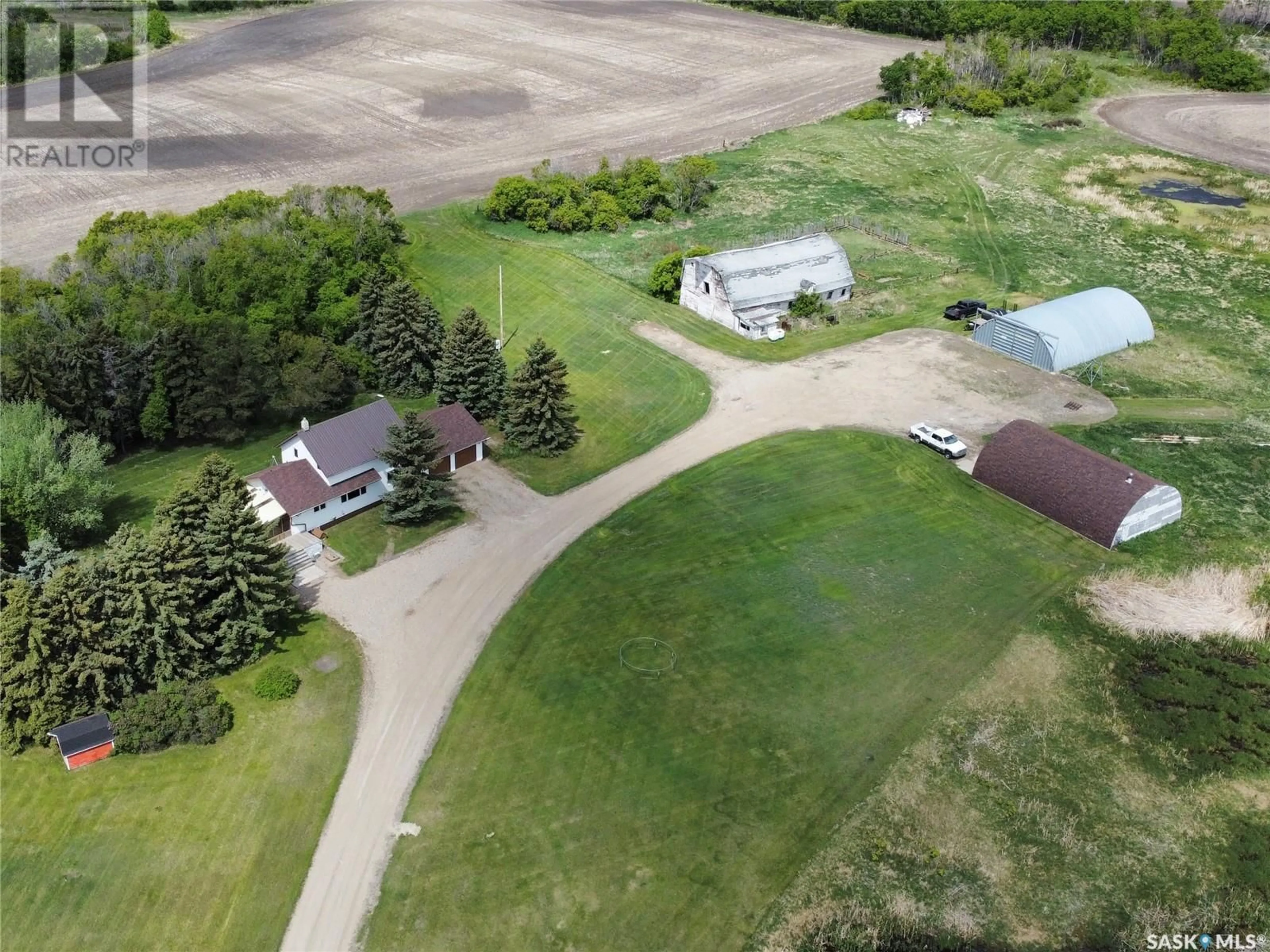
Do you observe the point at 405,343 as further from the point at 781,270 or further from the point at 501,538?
the point at 781,270

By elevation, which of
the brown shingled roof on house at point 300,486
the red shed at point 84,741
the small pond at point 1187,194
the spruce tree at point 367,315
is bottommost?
the red shed at point 84,741

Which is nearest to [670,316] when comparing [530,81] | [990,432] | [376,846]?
[990,432]

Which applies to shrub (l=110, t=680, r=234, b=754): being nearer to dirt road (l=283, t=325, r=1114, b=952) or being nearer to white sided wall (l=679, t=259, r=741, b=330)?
dirt road (l=283, t=325, r=1114, b=952)

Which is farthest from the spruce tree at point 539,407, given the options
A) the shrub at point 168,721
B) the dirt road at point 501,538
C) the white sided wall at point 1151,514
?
the white sided wall at point 1151,514

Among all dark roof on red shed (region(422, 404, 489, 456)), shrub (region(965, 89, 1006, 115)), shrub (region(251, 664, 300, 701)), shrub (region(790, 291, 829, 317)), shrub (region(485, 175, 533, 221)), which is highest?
shrub (region(965, 89, 1006, 115))

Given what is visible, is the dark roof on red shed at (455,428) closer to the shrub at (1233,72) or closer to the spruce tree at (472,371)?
the spruce tree at (472,371)

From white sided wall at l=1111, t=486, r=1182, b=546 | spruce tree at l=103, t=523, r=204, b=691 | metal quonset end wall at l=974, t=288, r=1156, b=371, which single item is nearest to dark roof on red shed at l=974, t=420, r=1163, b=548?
white sided wall at l=1111, t=486, r=1182, b=546
